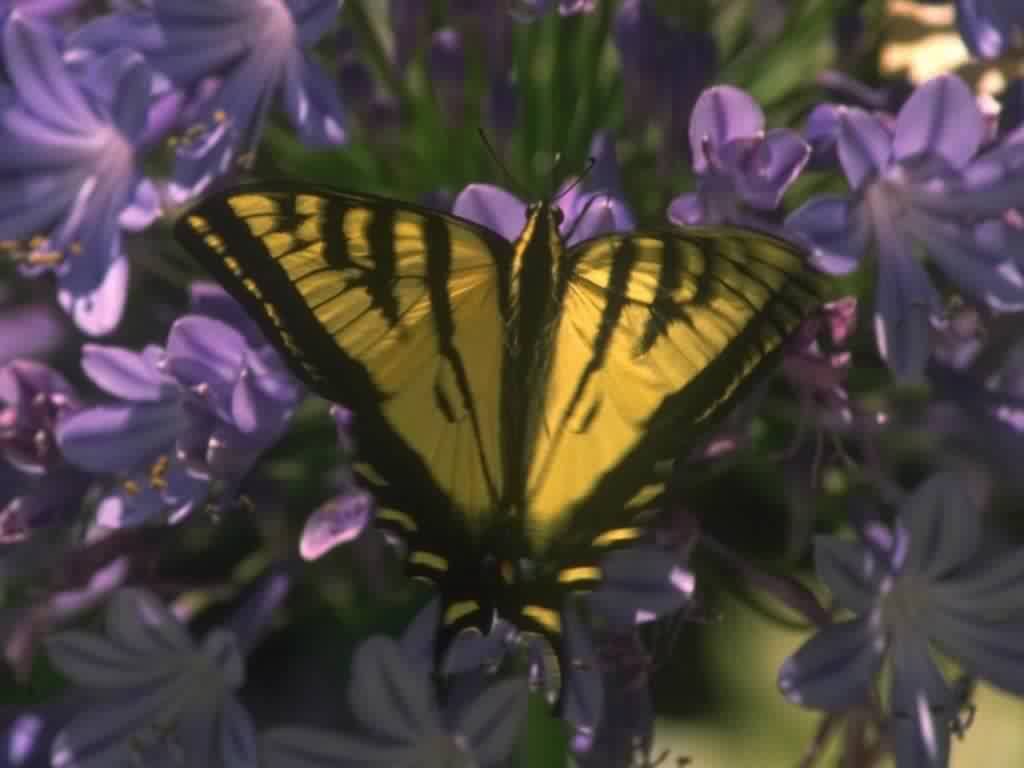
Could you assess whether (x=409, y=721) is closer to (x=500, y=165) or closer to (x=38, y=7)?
(x=500, y=165)

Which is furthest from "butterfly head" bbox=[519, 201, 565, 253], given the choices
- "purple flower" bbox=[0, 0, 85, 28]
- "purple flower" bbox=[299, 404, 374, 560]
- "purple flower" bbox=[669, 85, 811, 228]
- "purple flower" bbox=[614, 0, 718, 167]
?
"purple flower" bbox=[0, 0, 85, 28]

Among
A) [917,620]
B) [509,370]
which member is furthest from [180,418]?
[917,620]

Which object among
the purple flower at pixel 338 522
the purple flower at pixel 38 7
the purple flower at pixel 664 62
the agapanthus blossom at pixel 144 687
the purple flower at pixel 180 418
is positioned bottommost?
the agapanthus blossom at pixel 144 687

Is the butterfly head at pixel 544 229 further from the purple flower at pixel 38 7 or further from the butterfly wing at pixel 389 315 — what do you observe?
the purple flower at pixel 38 7

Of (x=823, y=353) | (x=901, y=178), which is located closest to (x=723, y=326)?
(x=823, y=353)

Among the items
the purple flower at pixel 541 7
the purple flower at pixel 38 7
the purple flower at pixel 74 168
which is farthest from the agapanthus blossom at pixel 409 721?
the purple flower at pixel 38 7

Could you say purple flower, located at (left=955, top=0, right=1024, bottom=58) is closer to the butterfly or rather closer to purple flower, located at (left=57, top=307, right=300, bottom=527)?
the butterfly

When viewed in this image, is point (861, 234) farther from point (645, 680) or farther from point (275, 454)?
point (275, 454)
